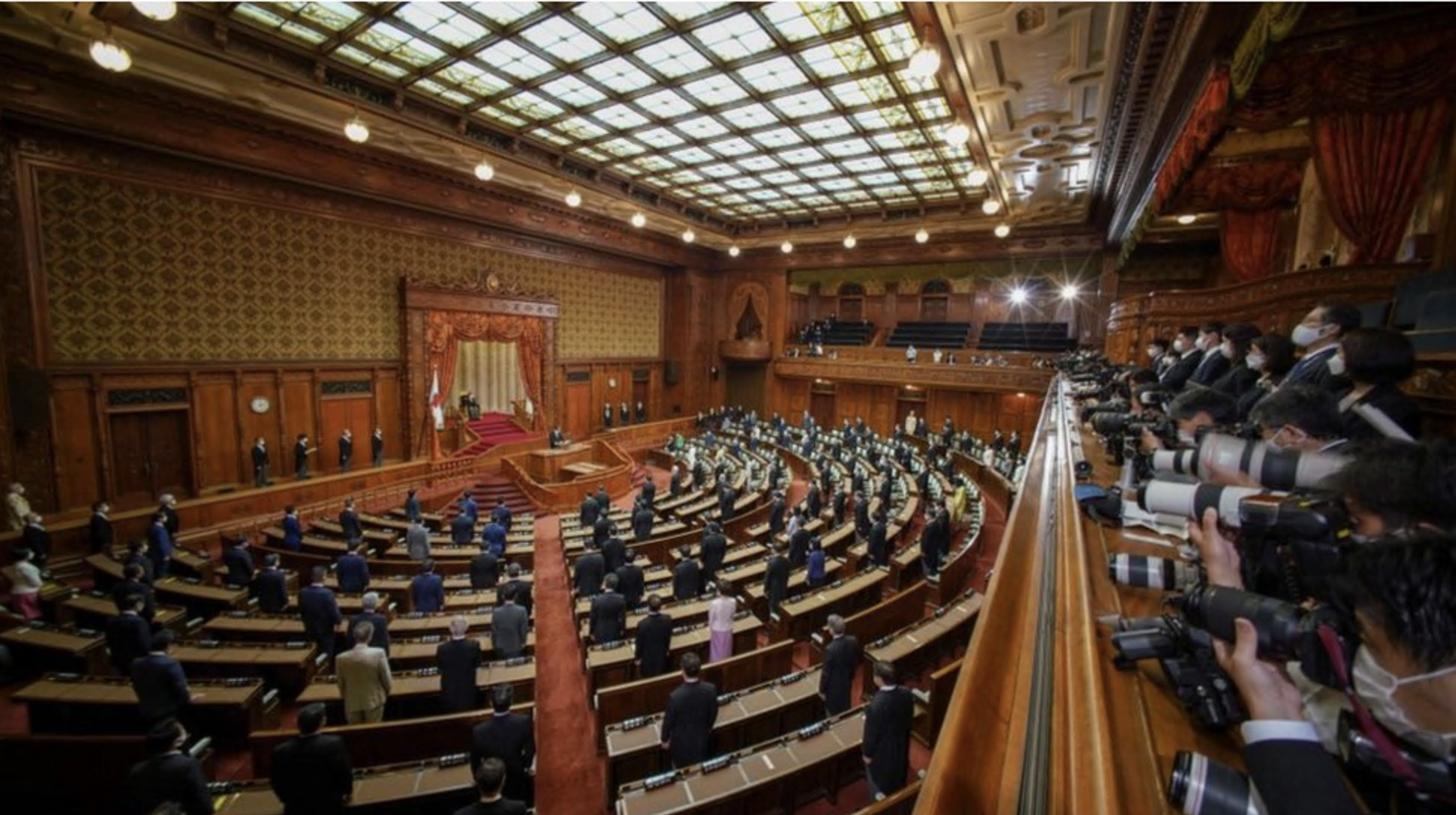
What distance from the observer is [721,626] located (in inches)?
201

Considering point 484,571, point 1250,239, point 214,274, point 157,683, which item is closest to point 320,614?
point 157,683

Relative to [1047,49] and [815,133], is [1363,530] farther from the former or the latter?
[815,133]

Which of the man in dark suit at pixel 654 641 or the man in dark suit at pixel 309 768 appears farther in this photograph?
the man in dark suit at pixel 654 641

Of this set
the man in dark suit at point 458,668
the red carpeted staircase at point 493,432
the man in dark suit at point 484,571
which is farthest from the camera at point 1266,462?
the red carpeted staircase at point 493,432

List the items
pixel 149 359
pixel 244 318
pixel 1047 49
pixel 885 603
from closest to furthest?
pixel 885 603
pixel 1047 49
pixel 149 359
pixel 244 318

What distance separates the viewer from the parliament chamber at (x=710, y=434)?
110cm

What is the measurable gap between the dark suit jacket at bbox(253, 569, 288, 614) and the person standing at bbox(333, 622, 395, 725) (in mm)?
2635

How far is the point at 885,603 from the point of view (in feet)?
18.5

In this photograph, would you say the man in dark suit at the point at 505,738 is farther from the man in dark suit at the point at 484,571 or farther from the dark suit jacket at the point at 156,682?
the man in dark suit at the point at 484,571

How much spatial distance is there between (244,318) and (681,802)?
11885 millimetres

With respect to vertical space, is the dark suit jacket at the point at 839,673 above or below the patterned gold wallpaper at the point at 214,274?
below

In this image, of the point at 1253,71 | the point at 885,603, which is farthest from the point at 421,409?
the point at 1253,71

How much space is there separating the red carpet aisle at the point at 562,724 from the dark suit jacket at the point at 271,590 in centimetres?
269

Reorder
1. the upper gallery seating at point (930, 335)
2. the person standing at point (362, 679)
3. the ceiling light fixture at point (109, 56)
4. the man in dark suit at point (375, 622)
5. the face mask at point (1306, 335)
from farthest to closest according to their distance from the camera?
1. the upper gallery seating at point (930, 335)
2. the ceiling light fixture at point (109, 56)
3. the man in dark suit at point (375, 622)
4. the person standing at point (362, 679)
5. the face mask at point (1306, 335)
